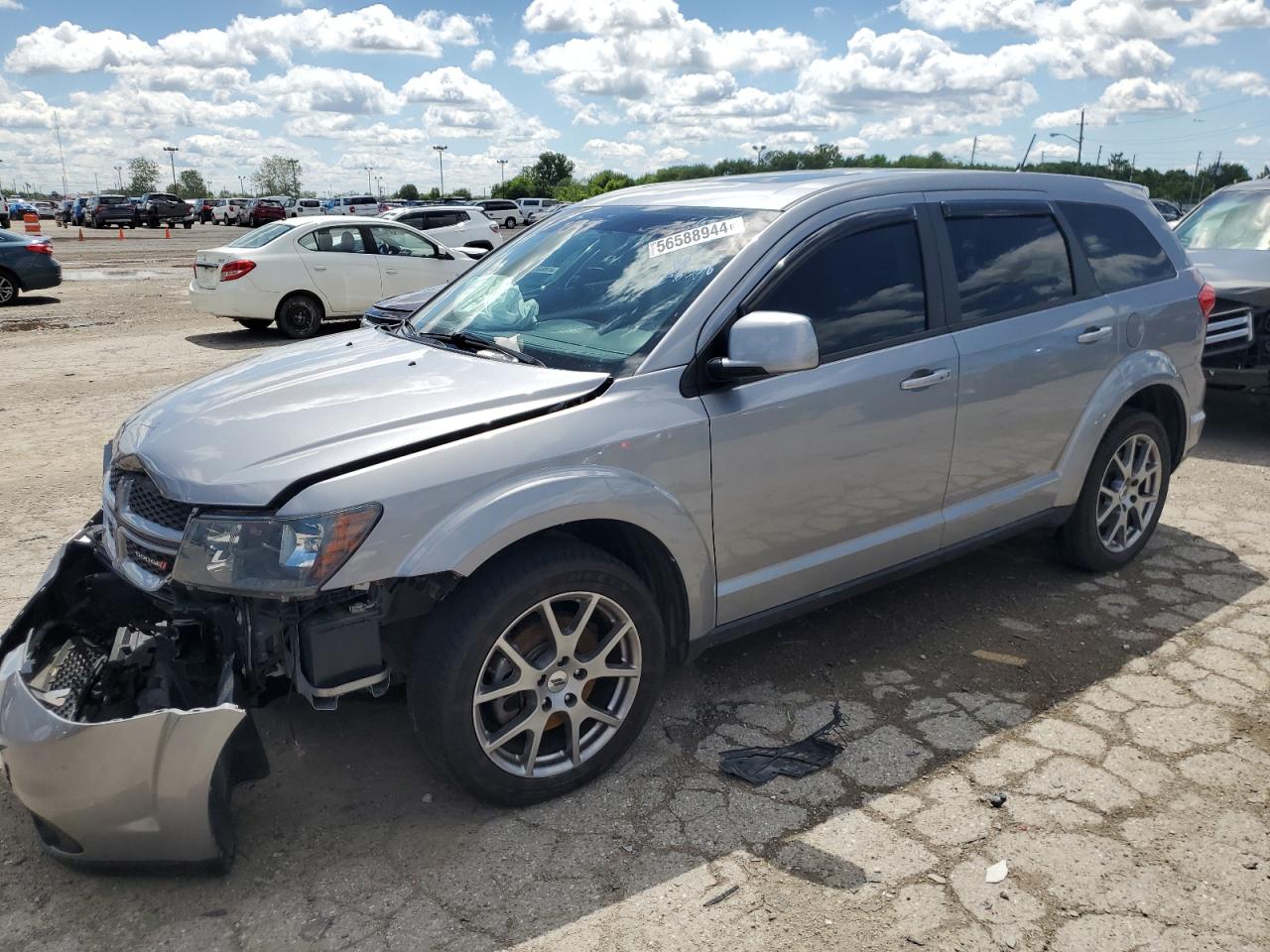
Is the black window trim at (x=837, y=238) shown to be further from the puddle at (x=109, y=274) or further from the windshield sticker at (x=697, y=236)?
the puddle at (x=109, y=274)

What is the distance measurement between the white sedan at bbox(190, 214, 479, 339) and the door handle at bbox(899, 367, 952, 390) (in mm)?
9484

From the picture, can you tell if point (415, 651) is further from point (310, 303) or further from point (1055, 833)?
point (310, 303)

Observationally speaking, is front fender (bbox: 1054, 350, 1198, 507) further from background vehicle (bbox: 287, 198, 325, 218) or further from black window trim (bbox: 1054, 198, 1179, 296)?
background vehicle (bbox: 287, 198, 325, 218)

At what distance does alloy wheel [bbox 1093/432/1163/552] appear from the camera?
15.9 feet

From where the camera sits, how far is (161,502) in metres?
2.97

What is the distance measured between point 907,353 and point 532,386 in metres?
1.48

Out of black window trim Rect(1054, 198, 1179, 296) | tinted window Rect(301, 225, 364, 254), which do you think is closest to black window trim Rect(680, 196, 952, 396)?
black window trim Rect(1054, 198, 1179, 296)

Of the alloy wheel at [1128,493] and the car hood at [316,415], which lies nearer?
the car hood at [316,415]

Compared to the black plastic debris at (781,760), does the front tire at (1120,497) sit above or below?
above

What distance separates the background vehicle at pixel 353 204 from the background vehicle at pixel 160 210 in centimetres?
806

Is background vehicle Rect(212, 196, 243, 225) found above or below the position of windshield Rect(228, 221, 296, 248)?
above

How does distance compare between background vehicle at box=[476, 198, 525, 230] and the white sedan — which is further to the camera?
background vehicle at box=[476, 198, 525, 230]

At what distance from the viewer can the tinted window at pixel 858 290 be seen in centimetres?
357

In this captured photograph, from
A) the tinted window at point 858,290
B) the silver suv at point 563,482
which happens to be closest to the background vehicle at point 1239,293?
the silver suv at point 563,482
